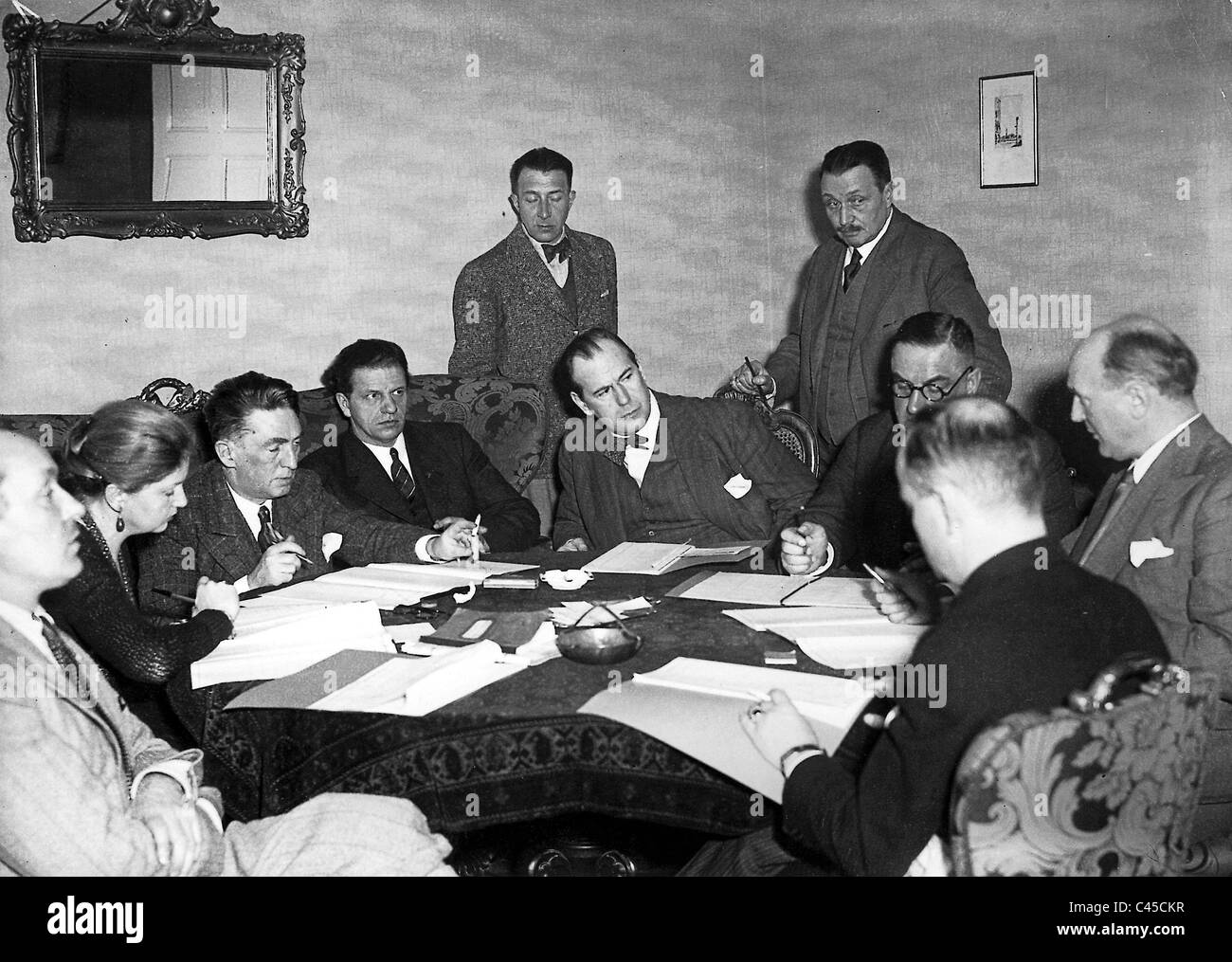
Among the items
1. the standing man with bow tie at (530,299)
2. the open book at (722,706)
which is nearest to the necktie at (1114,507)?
the open book at (722,706)

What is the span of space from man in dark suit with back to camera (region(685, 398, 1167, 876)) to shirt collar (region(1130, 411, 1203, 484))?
2.75ft

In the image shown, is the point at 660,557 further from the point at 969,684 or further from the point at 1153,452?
the point at 969,684

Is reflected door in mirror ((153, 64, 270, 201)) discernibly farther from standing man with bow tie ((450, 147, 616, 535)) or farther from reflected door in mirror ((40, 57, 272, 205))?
standing man with bow tie ((450, 147, 616, 535))

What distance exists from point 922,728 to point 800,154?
4.91 metres

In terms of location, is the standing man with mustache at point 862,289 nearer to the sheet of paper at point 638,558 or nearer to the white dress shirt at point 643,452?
the white dress shirt at point 643,452

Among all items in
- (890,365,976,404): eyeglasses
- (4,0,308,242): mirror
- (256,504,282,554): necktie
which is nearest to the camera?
(890,365,976,404): eyeglasses

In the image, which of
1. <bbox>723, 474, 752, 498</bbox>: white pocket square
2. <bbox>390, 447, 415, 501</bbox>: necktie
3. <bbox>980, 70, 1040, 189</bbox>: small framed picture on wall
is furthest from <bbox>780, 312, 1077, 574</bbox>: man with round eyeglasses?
<bbox>980, 70, 1040, 189</bbox>: small framed picture on wall

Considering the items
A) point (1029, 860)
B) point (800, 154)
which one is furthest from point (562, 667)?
point (800, 154)

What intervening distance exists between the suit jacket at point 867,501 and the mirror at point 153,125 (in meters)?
2.87

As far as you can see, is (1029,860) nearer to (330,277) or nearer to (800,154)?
(330,277)

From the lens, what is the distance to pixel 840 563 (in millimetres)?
3525

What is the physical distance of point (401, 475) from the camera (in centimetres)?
427

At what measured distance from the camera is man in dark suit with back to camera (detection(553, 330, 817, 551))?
3.91m
